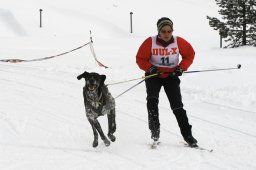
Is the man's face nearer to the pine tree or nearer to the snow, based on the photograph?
the snow

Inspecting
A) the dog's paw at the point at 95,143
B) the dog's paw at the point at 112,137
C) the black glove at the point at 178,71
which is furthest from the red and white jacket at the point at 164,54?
the dog's paw at the point at 95,143

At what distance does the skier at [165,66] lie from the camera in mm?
6156

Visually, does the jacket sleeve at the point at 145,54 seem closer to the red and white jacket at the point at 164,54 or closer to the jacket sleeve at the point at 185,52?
the red and white jacket at the point at 164,54

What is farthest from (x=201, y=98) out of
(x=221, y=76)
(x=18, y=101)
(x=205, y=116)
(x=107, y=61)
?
(x=107, y=61)

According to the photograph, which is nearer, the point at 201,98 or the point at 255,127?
the point at 255,127

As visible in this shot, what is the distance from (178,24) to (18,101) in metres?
23.5

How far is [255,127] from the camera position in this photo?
771 centimetres

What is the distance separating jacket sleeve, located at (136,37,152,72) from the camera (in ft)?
20.4

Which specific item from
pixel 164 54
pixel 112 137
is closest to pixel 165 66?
pixel 164 54

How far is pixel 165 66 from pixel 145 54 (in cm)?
34

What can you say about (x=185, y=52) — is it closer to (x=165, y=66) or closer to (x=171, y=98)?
(x=165, y=66)

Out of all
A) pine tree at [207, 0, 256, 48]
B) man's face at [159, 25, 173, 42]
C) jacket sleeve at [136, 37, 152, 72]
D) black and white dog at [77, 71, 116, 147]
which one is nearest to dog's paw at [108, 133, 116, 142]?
black and white dog at [77, 71, 116, 147]

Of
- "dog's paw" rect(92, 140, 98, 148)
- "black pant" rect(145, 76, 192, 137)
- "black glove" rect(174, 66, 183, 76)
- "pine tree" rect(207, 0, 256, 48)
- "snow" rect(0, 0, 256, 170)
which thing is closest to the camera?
"snow" rect(0, 0, 256, 170)

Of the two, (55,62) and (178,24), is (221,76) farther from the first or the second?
(178,24)
